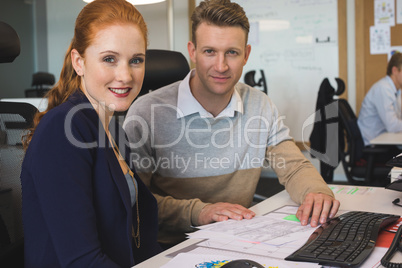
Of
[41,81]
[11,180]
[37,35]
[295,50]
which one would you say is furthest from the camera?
[37,35]

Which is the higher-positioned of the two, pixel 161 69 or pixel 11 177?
pixel 161 69

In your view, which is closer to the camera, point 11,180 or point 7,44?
point 7,44

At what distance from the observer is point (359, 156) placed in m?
3.28

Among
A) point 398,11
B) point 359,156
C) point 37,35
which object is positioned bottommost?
point 359,156

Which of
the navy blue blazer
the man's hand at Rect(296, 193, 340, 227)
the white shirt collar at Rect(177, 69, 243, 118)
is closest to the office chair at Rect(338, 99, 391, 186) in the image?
the white shirt collar at Rect(177, 69, 243, 118)

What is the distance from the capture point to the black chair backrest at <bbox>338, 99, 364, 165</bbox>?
320 cm

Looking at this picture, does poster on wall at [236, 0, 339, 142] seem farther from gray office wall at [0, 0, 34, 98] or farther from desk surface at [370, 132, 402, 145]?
gray office wall at [0, 0, 34, 98]

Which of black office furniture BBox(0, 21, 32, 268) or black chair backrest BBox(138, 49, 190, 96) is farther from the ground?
black chair backrest BBox(138, 49, 190, 96)

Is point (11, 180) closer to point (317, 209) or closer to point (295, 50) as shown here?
point (317, 209)

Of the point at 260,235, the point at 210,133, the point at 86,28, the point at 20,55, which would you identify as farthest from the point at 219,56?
the point at 20,55

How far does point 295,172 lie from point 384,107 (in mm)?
2431

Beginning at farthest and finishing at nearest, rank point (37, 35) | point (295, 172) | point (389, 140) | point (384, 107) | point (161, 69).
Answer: point (37, 35), point (384, 107), point (389, 140), point (161, 69), point (295, 172)

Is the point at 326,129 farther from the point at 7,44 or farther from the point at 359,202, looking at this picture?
the point at 7,44

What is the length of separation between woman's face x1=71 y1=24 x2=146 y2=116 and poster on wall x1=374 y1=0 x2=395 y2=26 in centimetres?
387
